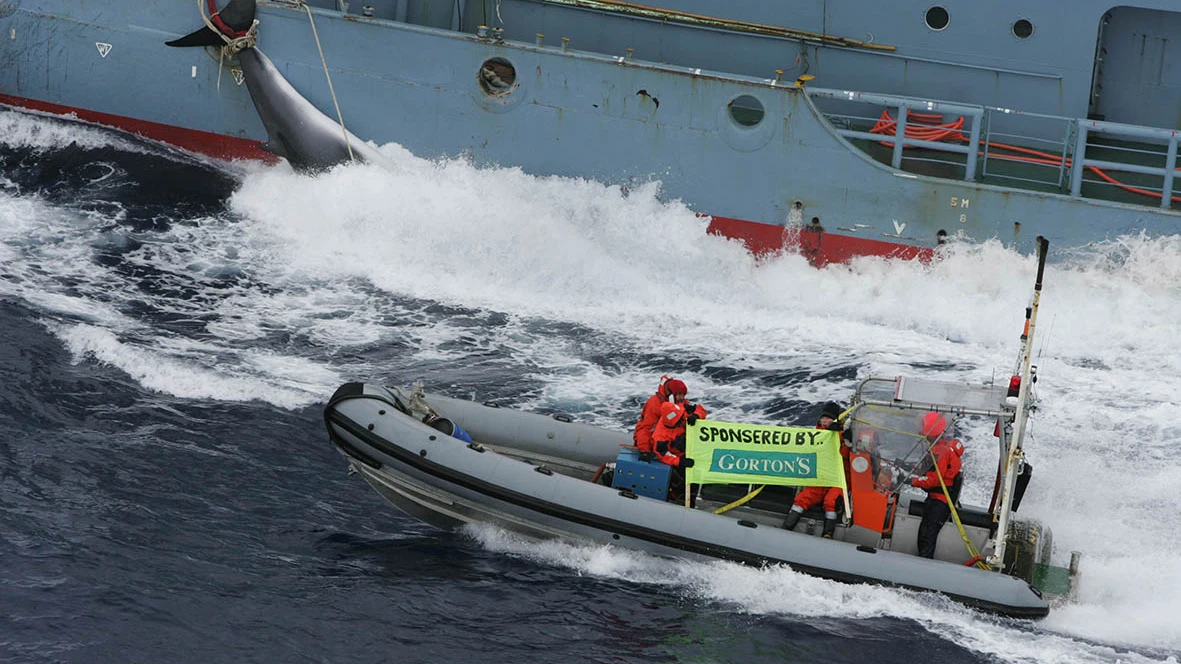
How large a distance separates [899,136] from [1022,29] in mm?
2141

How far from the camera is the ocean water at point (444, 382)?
9.85 m

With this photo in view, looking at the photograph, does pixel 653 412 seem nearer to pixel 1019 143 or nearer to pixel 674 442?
pixel 674 442

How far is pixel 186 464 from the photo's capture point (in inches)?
462

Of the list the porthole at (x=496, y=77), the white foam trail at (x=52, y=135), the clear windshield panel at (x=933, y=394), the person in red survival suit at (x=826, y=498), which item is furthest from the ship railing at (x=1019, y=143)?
the white foam trail at (x=52, y=135)

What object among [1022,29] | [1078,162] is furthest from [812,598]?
[1022,29]

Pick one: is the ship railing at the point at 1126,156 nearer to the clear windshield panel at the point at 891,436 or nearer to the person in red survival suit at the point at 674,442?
the clear windshield panel at the point at 891,436

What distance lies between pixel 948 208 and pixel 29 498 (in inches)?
425

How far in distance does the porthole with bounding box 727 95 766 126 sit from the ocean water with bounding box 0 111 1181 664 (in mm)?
1300

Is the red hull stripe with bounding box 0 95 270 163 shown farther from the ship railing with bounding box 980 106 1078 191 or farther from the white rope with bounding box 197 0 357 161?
the ship railing with bounding box 980 106 1078 191

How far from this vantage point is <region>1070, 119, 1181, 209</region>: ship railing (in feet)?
51.1

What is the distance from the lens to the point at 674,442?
1128 centimetres

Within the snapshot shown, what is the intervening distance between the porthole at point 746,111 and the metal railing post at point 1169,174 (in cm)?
468

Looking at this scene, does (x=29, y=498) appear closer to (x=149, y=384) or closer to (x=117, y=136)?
(x=149, y=384)

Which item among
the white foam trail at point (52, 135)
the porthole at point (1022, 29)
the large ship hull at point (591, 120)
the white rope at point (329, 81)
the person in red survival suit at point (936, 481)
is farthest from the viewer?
the white foam trail at point (52, 135)
